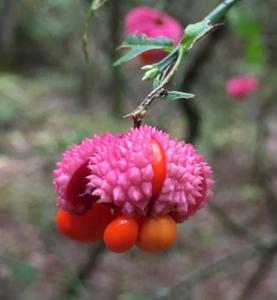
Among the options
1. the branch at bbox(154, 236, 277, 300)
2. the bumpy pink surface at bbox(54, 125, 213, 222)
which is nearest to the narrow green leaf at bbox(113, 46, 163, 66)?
the bumpy pink surface at bbox(54, 125, 213, 222)

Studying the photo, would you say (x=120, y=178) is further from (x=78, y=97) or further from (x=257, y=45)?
(x=78, y=97)

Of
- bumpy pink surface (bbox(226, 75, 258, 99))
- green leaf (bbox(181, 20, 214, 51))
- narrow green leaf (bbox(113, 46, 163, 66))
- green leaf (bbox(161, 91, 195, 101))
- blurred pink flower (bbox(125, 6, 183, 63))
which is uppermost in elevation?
bumpy pink surface (bbox(226, 75, 258, 99))

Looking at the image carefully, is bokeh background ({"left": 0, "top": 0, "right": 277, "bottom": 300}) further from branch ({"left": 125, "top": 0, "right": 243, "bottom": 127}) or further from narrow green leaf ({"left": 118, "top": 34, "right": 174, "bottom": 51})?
branch ({"left": 125, "top": 0, "right": 243, "bottom": 127})

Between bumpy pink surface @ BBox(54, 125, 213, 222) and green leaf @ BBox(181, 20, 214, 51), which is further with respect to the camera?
green leaf @ BBox(181, 20, 214, 51)

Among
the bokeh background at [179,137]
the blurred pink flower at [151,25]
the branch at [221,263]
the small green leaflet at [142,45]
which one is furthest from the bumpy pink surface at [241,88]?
the small green leaflet at [142,45]

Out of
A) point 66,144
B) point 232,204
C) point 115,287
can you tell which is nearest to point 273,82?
point 232,204

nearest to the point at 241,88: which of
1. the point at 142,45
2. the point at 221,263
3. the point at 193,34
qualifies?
the point at 221,263

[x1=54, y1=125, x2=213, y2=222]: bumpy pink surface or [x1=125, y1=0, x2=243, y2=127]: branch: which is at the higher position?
[x1=125, y1=0, x2=243, y2=127]: branch

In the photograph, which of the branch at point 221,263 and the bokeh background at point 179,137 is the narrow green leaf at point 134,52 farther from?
the branch at point 221,263

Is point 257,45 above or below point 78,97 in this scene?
below
